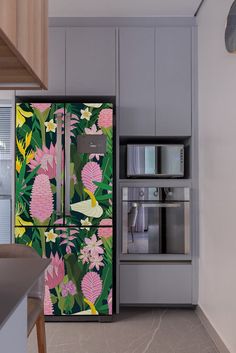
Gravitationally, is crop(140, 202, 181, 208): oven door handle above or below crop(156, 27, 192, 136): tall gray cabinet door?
below

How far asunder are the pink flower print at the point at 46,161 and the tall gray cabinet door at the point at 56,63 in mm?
576

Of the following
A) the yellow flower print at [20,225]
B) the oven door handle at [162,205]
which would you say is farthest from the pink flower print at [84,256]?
the oven door handle at [162,205]

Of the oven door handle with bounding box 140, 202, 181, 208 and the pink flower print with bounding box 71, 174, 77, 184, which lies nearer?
the pink flower print with bounding box 71, 174, 77, 184

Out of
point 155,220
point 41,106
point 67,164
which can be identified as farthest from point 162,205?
point 41,106

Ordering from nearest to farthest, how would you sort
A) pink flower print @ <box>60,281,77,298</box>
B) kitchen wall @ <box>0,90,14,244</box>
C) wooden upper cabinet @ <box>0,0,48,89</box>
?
wooden upper cabinet @ <box>0,0,48,89</box> → pink flower print @ <box>60,281,77,298</box> → kitchen wall @ <box>0,90,14,244</box>

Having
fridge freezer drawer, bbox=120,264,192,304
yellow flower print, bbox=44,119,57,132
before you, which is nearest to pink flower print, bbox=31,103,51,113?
yellow flower print, bbox=44,119,57,132

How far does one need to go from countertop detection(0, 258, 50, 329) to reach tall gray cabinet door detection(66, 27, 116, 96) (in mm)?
2156

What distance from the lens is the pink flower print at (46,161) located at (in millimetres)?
3455

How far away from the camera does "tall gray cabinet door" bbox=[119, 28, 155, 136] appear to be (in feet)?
12.3

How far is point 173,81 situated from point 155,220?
1.31 m

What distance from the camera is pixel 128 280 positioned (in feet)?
12.1

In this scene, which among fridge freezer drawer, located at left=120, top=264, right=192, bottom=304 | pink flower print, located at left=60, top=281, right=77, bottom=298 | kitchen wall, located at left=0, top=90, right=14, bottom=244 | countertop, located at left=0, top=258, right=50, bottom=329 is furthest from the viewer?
kitchen wall, located at left=0, top=90, right=14, bottom=244

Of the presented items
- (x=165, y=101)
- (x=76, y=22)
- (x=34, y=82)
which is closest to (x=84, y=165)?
(x=165, y=101)

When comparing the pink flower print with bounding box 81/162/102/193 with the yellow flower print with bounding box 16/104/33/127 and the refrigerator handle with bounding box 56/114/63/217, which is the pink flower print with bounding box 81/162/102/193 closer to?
the refrigerator handle with bounding box 56/114/63/217
